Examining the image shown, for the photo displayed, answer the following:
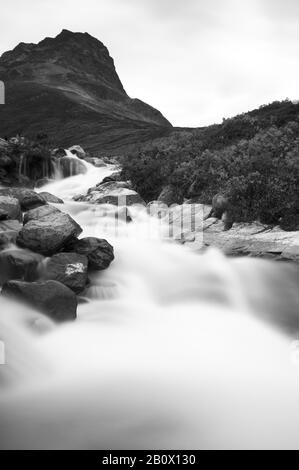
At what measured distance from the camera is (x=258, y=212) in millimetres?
12891

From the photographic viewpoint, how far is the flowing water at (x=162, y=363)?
563cm

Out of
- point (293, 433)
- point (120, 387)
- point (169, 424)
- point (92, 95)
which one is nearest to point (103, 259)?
point (120, 387)

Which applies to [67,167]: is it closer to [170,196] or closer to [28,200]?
[170,196]

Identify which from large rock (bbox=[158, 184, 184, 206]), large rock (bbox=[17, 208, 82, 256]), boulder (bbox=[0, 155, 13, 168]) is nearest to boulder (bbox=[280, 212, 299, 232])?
large rock (bbox=[158, 184, 184, 206])

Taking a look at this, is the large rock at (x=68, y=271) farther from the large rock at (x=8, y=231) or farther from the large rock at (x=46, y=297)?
the large rock at (x=8, y=231)

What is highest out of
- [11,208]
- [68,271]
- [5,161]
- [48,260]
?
[5,161]

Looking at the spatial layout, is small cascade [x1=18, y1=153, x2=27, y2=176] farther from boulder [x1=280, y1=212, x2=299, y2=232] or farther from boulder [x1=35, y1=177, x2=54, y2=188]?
boulder [x1=280, y1=212, x2=299, y2=232]

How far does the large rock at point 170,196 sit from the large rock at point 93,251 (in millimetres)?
6301

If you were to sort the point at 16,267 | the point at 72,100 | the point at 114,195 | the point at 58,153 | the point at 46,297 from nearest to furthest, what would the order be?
the point at 46,297 → the point at 16,267 → the point at 114,195 → the point at 58,153 → the point at 72,100

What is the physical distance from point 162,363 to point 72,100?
87454 millimetres

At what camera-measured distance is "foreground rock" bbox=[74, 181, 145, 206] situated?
1734 cm

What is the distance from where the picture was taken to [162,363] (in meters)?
7.23

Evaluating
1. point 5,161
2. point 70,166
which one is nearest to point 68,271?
point 5,161

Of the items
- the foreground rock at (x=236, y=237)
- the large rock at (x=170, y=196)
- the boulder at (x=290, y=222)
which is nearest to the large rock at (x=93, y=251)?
the foreground rock at (x=236, y=237)
